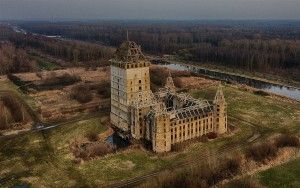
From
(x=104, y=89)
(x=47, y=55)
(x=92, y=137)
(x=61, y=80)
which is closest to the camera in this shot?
(x=92, y=137)

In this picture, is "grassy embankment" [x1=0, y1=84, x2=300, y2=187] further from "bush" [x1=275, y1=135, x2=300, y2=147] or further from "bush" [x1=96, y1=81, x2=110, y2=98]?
"bush" [x1=96, y1=81, x2=110, y2=98]

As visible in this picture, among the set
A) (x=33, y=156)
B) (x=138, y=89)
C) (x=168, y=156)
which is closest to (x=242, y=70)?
(x=138, y=89)

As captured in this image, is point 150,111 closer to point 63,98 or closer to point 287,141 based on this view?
point 287,141

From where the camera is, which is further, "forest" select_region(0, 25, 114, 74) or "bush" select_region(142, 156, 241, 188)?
"forest" select_region(0, 25, 114, 74)

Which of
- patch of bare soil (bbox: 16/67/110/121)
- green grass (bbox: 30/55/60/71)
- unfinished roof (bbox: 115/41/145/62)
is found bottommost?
patch of bare soil (bbox: 16/67/110/121)

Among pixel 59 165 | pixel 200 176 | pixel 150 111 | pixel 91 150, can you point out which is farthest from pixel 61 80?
pixel 200 176

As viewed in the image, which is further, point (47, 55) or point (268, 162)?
point (47, 55)

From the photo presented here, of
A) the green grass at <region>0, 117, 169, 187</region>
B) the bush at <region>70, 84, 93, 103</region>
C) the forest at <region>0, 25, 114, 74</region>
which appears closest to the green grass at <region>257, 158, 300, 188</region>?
the green grass at <region>0, 117, 169, 187</region>

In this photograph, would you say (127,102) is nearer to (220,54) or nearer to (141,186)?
(141,186)
